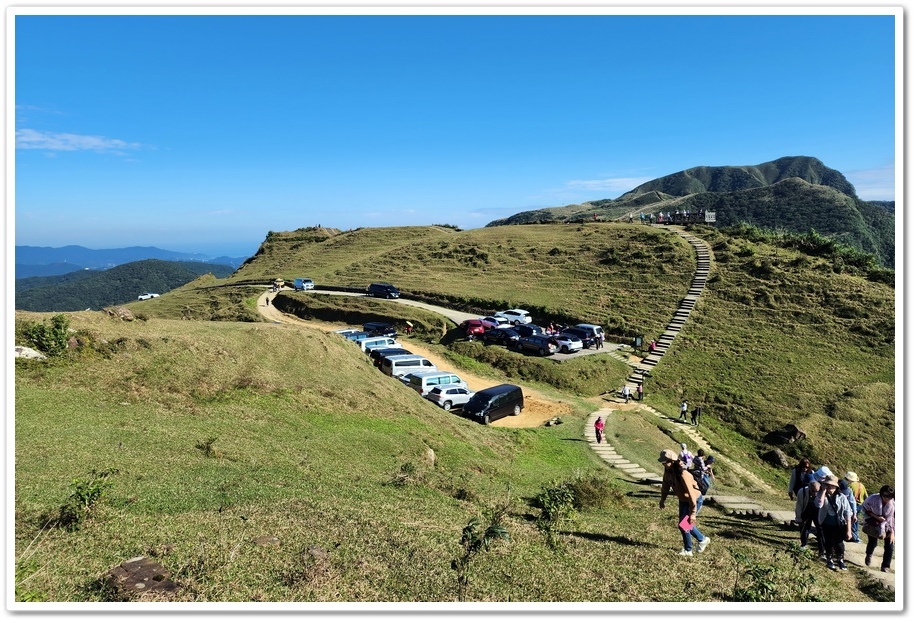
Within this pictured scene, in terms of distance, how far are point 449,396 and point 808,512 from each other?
17.3 meters

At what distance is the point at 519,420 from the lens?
24.8 metres

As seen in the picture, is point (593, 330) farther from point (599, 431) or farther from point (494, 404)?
point (599, 431)

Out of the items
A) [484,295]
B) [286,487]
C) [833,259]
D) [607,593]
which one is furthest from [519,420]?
[833,259]

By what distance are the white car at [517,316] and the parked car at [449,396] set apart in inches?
755

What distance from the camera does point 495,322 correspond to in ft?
141

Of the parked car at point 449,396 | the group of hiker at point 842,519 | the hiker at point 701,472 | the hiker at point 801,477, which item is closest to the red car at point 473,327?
the parked car at point 449,396

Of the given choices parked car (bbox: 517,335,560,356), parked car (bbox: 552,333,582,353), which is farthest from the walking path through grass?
parked car (bbox: 517,335,560,356)

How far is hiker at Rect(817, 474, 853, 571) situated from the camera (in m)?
9.23

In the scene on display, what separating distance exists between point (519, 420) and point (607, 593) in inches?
688

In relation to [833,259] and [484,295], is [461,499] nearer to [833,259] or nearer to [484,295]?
[484,295]

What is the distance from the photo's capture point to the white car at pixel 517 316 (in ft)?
147

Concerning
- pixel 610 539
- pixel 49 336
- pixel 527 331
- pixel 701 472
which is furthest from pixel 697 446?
pixel 49 336

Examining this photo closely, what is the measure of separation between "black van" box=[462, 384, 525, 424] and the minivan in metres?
2.71

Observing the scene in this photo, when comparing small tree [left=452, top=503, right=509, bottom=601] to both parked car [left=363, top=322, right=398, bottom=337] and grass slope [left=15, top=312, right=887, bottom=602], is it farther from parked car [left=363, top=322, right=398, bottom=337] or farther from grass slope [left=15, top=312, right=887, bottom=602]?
parked car [left=363, top=322, right=398, bottom=337]
